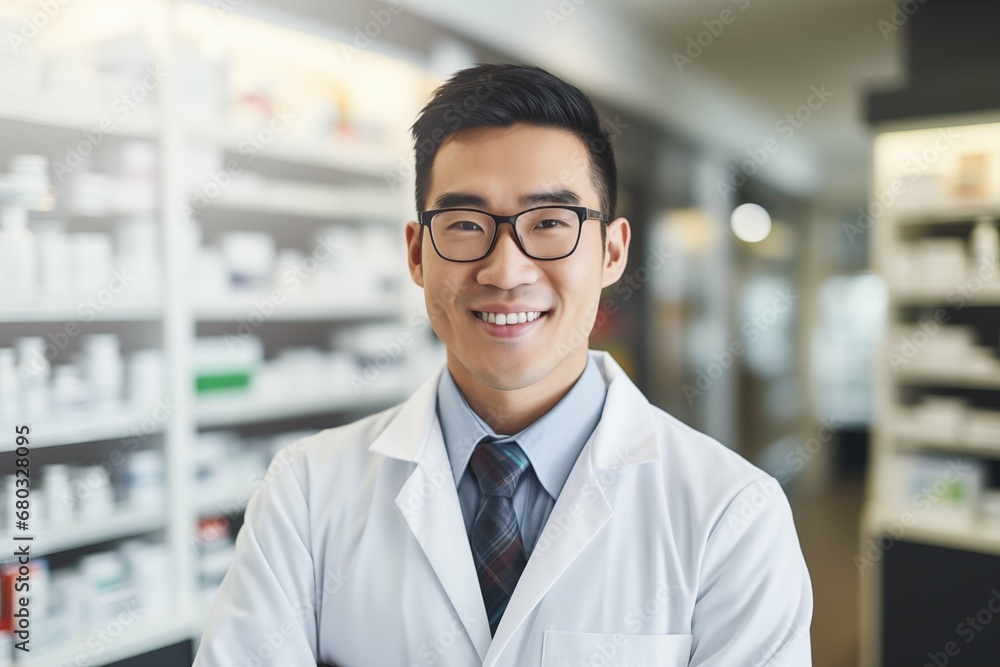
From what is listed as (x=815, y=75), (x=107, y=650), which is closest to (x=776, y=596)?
(x=107, y=650)

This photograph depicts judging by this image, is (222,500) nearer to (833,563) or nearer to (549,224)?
(549,224)

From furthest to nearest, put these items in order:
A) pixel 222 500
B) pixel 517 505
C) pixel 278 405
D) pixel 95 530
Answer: pixel 278 405 < pixel 222 500 < pixel 95 530 < pixel 517 505

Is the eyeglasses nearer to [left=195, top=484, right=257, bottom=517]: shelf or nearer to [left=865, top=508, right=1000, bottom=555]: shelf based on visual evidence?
[left=195, top=484, right=257, bottom=517]: shelf

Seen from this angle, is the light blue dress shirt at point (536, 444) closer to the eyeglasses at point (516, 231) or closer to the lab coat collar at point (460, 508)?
the lab coat collar at point (460, 508)

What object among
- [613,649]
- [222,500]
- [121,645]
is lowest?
[121,645]

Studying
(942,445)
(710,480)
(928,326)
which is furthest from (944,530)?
(710,480)

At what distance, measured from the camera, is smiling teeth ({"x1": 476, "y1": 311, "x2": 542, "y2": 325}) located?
1.03 meters

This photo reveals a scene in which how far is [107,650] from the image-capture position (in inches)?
71.3

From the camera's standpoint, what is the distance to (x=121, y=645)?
1.85m

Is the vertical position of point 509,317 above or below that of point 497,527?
above

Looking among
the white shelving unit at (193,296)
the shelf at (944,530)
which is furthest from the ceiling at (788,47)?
the white shelving unit at (193,296)

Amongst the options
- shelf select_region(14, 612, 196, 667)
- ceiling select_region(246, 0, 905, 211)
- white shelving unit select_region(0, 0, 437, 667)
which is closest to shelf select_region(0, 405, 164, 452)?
white shelving unit select_region(0, 0, 437, 667)

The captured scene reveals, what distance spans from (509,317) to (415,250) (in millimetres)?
262

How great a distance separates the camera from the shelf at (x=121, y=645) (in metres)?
1.66
